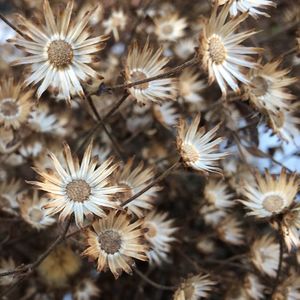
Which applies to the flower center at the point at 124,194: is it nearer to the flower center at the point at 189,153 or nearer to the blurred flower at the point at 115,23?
the flower center at the point at 189,153

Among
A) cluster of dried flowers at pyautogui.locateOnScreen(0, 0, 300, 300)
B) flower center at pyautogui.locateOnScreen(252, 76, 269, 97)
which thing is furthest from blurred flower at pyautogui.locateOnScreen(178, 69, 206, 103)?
flower center at pyautogui.locateOnScreen(252, 76, 269, 97)

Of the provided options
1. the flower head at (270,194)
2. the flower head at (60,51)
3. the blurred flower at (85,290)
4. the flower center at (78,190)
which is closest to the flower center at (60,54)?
the flower head at (60,51)

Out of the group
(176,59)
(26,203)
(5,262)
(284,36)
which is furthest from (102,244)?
(284,36)

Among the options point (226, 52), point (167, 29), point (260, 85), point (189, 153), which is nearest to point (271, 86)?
point (260, 85)

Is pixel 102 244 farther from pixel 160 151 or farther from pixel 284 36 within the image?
pixel 284 36

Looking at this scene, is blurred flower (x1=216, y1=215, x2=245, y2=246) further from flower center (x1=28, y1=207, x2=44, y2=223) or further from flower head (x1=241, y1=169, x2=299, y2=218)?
flower center (x1=28, y1=207, x2=44, y2=223)
